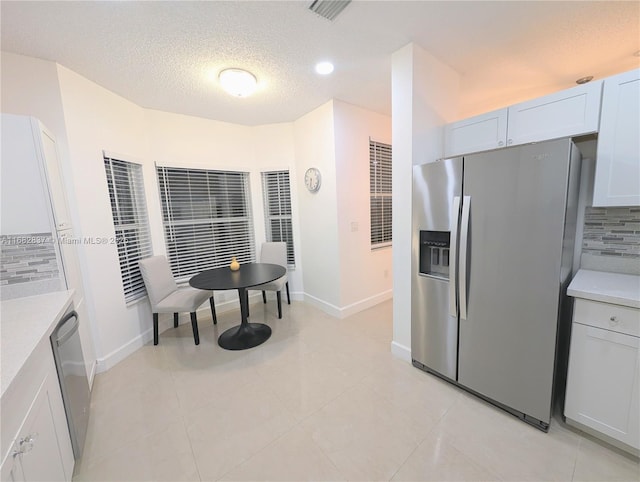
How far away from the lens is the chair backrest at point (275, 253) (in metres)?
3.71

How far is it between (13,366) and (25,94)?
86.2 inches

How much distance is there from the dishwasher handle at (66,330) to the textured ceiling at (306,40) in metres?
1.82

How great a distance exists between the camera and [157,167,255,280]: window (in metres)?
3.29

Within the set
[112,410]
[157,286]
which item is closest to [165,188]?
[157,286]

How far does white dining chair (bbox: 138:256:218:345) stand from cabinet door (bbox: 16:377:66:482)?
1.50 m

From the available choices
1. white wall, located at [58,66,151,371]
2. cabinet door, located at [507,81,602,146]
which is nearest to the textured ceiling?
white wall, located at [58,66,151,371]

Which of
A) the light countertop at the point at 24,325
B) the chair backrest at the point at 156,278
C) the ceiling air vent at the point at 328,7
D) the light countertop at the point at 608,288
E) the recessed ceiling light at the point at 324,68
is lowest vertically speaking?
the chair backrest at the point at 156,278

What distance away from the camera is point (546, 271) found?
1.49 meters

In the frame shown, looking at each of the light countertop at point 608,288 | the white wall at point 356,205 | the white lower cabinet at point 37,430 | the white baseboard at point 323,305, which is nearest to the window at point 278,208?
the white baseboard at point 323,305

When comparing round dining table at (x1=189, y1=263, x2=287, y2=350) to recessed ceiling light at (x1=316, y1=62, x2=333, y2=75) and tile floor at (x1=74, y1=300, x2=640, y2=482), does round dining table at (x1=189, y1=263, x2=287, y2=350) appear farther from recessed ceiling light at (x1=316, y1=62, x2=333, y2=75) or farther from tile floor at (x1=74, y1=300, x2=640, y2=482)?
recessed ceiling light at (x1=316, y1=62, x2=333, y2=75)

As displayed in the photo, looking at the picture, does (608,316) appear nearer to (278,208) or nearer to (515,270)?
(515,270)

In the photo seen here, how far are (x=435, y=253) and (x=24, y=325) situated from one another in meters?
2.49

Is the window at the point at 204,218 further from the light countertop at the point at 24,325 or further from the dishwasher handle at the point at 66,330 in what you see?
the dishwasher handle at the point at 66,330

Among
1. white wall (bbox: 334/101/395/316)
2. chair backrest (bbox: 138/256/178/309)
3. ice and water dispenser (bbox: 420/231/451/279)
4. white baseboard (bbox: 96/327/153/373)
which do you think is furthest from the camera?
white wall (bbox: 334/101/395/316)
